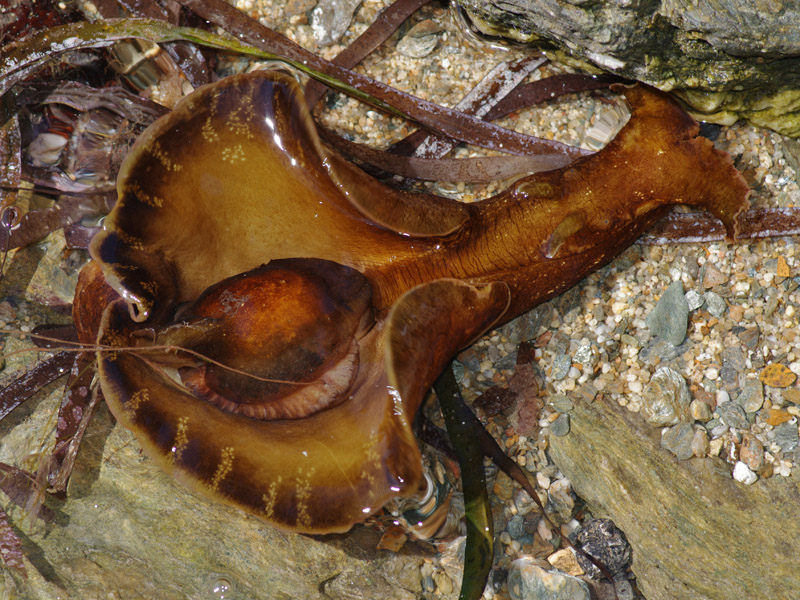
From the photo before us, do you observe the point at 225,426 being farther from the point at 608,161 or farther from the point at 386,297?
the point at 608,161

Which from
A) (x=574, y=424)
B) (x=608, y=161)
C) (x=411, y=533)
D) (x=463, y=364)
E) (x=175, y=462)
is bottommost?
(x=411, y=533)

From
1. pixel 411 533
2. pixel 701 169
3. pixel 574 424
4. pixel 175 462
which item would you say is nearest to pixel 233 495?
pixel 175 462

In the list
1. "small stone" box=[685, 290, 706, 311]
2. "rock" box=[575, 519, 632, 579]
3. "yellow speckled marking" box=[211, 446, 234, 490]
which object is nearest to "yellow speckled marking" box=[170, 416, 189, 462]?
"yellow speckled marking" box=[211, 446, 234, 490]

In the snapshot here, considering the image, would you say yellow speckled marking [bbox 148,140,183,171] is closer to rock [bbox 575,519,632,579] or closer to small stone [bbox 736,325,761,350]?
rock [bbox 575,519,632,579]

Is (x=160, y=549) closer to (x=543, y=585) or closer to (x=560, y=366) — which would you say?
(x=543, y=585)

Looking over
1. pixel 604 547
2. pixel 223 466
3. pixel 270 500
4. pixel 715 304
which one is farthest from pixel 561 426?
pixel 223 466

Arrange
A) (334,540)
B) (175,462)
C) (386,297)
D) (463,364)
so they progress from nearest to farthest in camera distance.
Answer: (175,462) < (386,297) < (334,540) < (463,364)

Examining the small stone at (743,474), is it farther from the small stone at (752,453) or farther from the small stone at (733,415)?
the small stone at (733,415)
